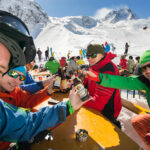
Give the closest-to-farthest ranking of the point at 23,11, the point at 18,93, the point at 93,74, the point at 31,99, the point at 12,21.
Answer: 1. the point at 12,21
2. the point at 93,74
3. the point at 18,93
4. the point at 31,99
5. the point at 23,11

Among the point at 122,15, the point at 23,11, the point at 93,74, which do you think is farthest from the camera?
the point at 122,15

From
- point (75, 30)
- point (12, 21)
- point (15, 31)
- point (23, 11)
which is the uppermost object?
point (23, 11)

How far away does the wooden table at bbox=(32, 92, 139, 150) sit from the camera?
1360 millimetres

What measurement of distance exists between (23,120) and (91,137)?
88 centimetres

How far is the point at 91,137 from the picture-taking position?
1.49 meters

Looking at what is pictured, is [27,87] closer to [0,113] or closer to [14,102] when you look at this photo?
[14,102]

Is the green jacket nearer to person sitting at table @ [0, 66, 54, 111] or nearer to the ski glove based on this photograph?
the ski glove

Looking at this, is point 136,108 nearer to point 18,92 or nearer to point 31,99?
point 31,99

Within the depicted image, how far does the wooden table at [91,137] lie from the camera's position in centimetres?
136

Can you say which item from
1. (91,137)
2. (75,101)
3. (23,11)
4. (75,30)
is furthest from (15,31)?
(23,11)

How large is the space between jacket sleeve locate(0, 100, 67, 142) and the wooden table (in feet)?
1.44

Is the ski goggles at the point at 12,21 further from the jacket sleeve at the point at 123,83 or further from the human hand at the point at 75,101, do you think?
the jacket sleeve at the point at 123,83

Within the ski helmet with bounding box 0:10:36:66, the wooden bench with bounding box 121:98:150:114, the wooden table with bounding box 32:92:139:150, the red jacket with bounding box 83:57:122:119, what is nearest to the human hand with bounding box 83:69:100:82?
the red jacket with bounding box 83:57:122:119

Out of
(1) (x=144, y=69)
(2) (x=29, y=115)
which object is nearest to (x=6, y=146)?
(2) (x=29, y=115)
